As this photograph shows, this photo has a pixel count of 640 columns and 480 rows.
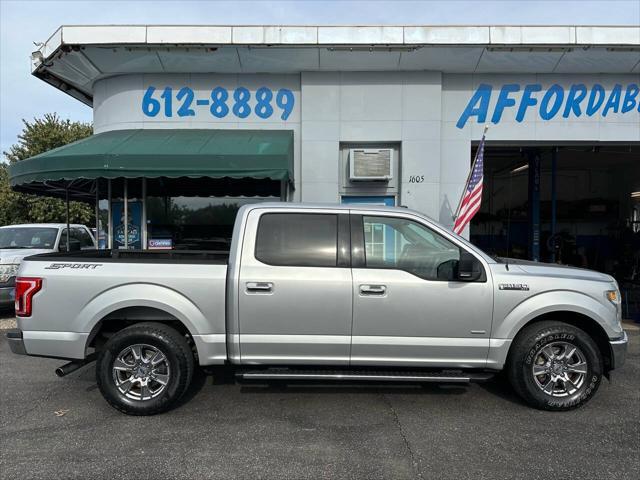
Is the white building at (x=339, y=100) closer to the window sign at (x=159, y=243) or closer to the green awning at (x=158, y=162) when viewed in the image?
the window sign at (x=159, y=243)

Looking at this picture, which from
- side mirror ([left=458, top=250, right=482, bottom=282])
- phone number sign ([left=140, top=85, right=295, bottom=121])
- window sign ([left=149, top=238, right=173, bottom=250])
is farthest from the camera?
window sign ([left=149, top=238, right=173, bottom=250])

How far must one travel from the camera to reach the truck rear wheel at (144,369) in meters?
4.13

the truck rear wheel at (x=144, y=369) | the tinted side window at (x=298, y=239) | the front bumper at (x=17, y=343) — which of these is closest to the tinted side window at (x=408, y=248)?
the tinted side window at (x=298, y=239)

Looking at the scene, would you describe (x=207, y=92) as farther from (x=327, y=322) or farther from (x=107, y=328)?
(x=327, y=322)

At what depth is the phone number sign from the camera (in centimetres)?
960

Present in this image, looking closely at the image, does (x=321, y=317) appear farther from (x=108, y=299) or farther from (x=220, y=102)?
(x=220, y=102)

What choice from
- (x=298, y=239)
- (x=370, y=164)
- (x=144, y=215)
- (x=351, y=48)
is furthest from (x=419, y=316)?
Result: (x=144, y=215)

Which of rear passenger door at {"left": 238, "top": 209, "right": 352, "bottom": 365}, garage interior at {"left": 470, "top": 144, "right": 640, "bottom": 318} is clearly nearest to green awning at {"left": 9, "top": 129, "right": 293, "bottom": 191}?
rear passenger door at {"left": 238, "top": 209, "right": 352, "bottom": 365}

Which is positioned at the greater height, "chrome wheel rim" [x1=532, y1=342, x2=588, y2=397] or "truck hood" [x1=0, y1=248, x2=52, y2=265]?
"truck hood" [x1=0, y1=248, x2=52, y2=265]

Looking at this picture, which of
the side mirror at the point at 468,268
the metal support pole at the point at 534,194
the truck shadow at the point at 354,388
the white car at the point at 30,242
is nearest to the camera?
the side mirror at the point at 468,268

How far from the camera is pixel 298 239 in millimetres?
4297

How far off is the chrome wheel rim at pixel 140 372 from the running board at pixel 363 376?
0.73 metres

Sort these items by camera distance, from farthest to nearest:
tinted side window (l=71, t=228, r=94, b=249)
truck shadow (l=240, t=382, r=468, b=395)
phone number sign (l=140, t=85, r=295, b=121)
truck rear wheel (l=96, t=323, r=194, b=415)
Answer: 1. tinted side window (l=71, t=228, r=94, b=249)
2. phone number sign (l=140, t=85, r=295, b=121)
3. truck shadow (l=240, t=382, r=468, b=395)
4. truck rear wheel (l=96, t=323, r=194, b=415)

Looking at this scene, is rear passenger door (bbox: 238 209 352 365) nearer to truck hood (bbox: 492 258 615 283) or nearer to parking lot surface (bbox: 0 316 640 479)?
parking lot surface (bbox: 0 316 640 479)
